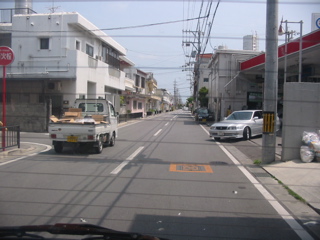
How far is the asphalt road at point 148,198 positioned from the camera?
4703 mm

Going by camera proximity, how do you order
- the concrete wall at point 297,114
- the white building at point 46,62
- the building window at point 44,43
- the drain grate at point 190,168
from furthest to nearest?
the building window at point 44,43 < the white building at point 46,62 < the concrete wall at point 297,114 < the drain grate at point 190,168

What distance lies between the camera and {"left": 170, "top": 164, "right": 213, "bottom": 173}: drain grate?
888cm

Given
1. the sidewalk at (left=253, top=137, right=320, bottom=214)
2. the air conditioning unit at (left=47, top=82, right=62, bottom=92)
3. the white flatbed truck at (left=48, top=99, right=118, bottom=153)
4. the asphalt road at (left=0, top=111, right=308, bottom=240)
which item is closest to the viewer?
the asphalt road at (left=0, top=111, right=308, bottom=240)

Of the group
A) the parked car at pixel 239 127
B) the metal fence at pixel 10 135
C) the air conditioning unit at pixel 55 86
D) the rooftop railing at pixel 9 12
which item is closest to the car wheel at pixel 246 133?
the parked car at pixel 239 127

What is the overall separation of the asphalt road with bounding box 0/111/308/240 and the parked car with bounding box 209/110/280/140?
6.15 m

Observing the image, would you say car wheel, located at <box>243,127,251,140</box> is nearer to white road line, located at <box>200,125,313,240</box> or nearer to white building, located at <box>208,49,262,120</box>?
white building, located at <box>208,49,262,120</box>

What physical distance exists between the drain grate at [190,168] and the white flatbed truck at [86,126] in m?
3.34

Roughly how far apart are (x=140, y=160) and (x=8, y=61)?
6.08 m

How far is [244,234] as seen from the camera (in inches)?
176

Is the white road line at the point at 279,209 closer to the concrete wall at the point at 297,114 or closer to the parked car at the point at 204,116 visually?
the concrete wall at the point at 297,114

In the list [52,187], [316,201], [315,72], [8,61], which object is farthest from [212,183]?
[315,72]

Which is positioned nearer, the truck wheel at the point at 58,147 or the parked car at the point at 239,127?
the truck wheel at the point at 58,147

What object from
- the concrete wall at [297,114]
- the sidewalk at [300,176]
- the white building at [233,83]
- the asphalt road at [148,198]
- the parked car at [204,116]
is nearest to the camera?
the asphalt road at [148,198]

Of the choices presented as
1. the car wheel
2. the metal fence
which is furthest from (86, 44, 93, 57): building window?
the car wheel
